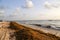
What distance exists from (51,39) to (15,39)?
4.84 ft

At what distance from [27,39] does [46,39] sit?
70 centimetres

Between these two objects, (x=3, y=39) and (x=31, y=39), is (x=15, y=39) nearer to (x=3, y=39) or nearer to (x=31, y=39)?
(x=3, y=39)

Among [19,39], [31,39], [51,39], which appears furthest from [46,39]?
[19,39]

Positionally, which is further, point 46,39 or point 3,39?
point 3,39

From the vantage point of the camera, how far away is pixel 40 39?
391 centimetres

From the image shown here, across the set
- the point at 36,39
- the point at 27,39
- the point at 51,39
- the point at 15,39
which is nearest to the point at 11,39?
the point at 15,39

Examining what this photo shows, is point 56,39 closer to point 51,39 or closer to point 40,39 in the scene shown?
point 51,39

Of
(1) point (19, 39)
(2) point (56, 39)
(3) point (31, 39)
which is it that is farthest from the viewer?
(1) point (19, 39)

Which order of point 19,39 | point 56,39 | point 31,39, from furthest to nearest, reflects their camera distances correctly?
1. point 19,39
2. point 31,39
3. point 56,39

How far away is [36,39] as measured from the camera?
3.99 m

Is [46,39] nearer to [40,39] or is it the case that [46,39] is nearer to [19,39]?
[40,39]

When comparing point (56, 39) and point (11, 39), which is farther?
point (11, 39)

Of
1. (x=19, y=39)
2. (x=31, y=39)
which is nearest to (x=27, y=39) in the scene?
(x=31, y=39)

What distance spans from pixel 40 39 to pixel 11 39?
1.34 meters
